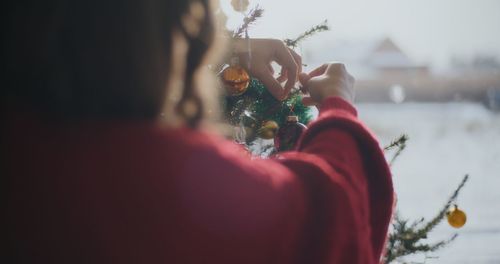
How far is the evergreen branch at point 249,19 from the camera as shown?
812 millimetres

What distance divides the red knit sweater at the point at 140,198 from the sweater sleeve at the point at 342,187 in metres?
0.02

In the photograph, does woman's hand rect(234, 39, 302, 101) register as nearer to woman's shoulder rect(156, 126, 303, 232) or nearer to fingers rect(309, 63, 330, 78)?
fingers rect(309, 63, 330, 78)

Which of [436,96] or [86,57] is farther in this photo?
[436,96]

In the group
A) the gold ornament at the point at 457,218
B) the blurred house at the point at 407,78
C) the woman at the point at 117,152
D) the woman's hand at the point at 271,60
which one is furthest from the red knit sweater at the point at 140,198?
the blurred house at the point at 407,78

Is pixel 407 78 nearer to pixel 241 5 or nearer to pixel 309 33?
pixel 309 33

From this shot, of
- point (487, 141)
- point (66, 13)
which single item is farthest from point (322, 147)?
point (487, 141)

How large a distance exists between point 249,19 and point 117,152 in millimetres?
552

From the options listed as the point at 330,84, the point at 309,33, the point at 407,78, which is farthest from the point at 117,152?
the point at 407,78

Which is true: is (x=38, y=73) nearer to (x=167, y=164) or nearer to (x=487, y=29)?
(x=167, y=164)

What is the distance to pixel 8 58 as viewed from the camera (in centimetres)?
30

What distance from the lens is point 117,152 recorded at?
12.3 inches

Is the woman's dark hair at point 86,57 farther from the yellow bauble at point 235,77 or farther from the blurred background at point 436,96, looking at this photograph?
the blurred background at point 436,96

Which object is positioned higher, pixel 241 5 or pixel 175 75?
pixel 241 5

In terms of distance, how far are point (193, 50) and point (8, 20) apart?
0.13 metres
